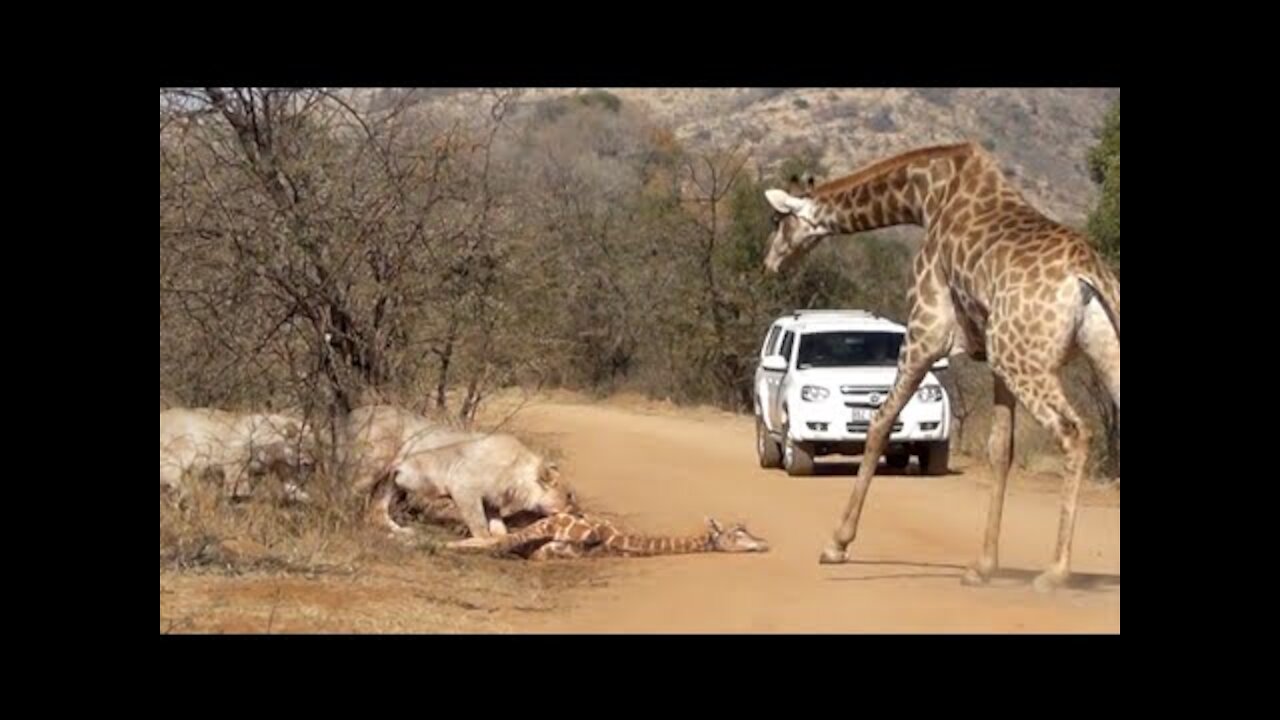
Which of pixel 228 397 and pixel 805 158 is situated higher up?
pixel 805 158

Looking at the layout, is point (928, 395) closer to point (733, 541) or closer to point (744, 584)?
point (733, 541)

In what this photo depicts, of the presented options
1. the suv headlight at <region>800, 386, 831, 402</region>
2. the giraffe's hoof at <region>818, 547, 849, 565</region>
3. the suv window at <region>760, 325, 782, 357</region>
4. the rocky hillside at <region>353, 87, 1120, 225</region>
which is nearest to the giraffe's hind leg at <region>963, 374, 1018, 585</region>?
the giraffe's hoof at <region>818, 547, 849, 565</region>

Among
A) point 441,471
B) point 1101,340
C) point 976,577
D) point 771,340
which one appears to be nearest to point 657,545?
point 441,471

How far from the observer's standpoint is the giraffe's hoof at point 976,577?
496 inches

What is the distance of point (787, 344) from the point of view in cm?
2209

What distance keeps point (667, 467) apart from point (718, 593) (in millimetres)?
9001

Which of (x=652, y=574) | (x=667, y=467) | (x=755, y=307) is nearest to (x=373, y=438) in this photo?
(x=652, y=574)

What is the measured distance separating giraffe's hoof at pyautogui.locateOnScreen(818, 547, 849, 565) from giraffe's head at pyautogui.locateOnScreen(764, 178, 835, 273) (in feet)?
8.00

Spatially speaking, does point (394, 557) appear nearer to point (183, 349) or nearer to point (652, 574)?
point (652, 574)

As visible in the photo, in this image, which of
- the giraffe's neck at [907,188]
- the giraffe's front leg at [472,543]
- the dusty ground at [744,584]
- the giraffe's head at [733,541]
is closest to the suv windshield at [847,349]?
the dusty ground at [744,584]

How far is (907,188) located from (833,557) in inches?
115

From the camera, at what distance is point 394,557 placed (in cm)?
1312

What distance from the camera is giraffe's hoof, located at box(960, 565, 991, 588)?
496 inches

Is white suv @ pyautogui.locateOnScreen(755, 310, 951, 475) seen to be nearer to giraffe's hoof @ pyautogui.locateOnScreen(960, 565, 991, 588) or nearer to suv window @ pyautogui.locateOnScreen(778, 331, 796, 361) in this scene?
suv window @ pyautogui.locateOnScreen(778, 331, 796, 361)
